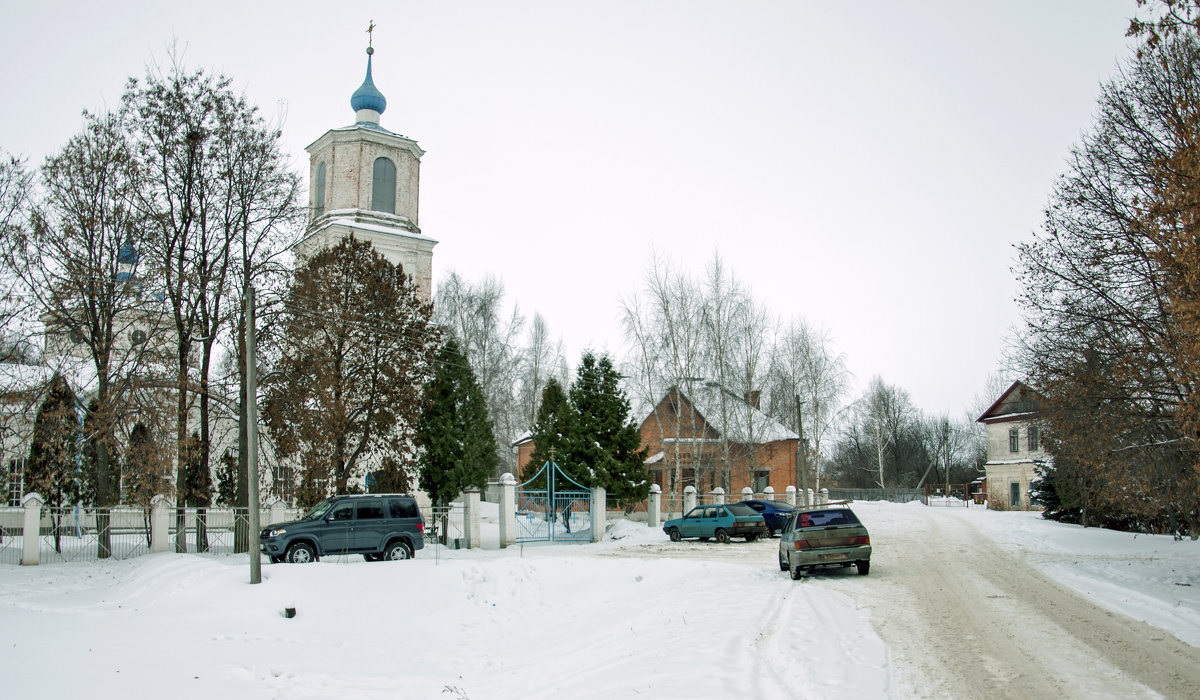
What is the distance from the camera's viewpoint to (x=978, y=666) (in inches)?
341

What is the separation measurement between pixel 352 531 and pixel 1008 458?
154 ft

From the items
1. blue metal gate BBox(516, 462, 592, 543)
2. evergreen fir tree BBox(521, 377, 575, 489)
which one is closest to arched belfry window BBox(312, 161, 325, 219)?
evergreen fir tree BBox(521, 377, 575, 489)

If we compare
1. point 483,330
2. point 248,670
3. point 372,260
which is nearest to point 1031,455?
point 483,330

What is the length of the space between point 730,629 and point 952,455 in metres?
91.6

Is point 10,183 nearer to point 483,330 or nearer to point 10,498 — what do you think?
point 10,498

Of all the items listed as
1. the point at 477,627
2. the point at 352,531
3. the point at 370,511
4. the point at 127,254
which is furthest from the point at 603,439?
the point at 127,254

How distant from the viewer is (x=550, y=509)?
26.5 meters

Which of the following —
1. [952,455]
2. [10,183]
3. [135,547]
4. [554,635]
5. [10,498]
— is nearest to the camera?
[554,635]

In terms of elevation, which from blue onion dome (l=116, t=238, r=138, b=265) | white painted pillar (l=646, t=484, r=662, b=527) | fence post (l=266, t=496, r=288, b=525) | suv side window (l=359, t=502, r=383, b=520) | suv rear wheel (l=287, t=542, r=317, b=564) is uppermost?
blue onion dome (l=116, t=238, r=138, b=265)

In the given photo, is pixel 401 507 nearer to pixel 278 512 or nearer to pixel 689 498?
pixel 278 512

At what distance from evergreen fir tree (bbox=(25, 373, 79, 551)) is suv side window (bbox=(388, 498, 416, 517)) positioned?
849cm

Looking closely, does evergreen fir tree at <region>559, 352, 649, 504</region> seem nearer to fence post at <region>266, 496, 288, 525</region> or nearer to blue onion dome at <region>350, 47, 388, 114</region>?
fence post at <region>266, 496, 288, 525</region>

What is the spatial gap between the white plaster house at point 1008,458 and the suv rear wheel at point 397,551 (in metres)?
→ 42.9

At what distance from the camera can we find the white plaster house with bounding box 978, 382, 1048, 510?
50562 mm
